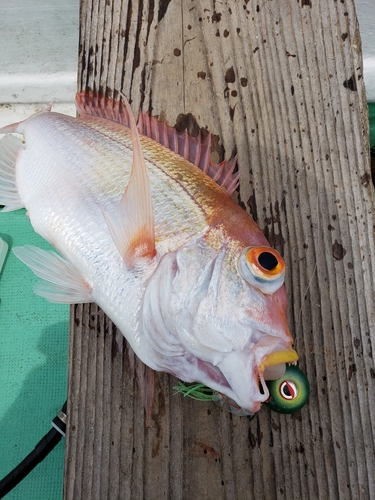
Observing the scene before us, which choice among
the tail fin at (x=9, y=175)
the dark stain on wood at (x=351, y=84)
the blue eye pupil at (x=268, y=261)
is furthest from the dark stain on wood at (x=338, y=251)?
the tail fin at (x=9, y=175)

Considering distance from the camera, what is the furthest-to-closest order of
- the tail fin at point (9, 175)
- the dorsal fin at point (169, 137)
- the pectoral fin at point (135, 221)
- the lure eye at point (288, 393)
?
the tail fin at point (9, 175) < the dorsal fin at point (169, 137) < the lure eye at point (288, 393) < the pectoral fin at point (135, 221)

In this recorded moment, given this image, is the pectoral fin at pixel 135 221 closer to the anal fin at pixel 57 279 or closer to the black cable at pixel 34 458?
the anal fin at pixel 57 279

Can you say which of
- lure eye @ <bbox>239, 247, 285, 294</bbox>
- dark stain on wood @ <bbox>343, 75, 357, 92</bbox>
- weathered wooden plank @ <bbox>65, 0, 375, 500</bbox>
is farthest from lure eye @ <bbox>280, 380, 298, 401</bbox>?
dark stain on wood @ <bbox>343, 75, 357, 92</bbox>

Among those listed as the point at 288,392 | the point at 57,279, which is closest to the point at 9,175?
the point at 57,279

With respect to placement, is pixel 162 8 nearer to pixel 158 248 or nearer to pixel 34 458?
pixel 158 248

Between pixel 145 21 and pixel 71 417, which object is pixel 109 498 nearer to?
pixel 71 417

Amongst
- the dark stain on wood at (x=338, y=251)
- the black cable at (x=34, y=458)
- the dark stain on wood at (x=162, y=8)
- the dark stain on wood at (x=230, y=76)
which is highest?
the dark stain on wood at (x=162, y=8)

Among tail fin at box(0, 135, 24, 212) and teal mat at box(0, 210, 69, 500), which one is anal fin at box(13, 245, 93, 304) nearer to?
tail fin at box(0, 135, 24, 212)
